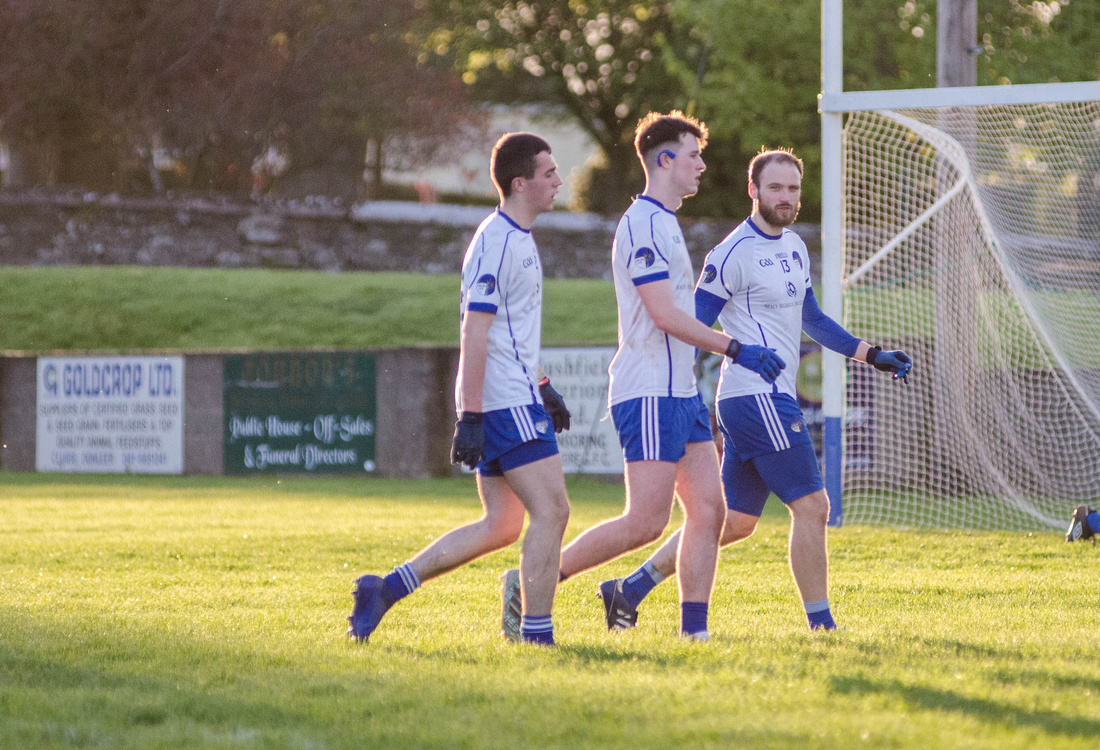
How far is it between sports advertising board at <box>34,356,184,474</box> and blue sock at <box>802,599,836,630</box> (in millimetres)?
13682

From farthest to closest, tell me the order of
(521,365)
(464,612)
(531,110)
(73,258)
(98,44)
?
(531,110), (73,258), (98,44), (464,612), (521,365)

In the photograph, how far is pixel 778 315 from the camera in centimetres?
574

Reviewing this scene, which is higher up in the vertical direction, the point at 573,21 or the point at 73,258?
the point at 573,21

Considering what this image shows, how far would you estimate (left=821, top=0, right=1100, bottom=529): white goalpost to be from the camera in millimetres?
12445

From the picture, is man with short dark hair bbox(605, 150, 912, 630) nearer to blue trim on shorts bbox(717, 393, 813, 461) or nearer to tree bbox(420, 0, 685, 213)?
blue trim on shorts bbox(717, 393, 813, 461)

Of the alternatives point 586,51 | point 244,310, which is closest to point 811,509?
point 244,310

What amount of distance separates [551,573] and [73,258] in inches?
923

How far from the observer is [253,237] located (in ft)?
89.0

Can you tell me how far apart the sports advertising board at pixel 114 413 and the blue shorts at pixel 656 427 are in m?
13.7

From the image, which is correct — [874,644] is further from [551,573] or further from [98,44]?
[98,44]

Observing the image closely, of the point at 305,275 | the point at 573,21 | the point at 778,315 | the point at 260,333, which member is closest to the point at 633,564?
the point at 778,315

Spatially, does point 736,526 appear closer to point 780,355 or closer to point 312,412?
point 780,355

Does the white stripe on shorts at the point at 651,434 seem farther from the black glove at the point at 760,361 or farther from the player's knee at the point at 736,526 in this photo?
the player's knee at the point at 736,526

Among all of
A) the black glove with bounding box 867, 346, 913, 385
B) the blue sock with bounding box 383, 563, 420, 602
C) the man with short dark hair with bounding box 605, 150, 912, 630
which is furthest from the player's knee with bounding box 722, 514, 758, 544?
the blue sock with bounding box 383, 563, 420, 602
